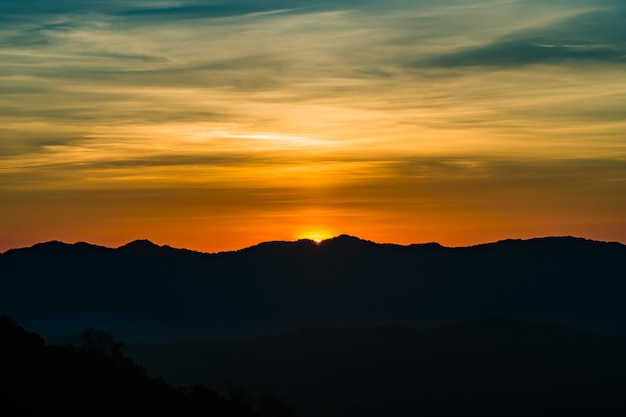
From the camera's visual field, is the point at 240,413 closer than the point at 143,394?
No

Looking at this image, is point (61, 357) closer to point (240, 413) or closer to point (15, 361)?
point (15, 361)

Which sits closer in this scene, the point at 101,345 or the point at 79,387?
the point at 79,387

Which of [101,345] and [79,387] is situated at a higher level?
[101,345]

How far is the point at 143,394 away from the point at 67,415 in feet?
53.2

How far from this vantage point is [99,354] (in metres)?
112

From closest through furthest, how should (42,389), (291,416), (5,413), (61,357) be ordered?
(5,413)
(42,389)
(61,357)
(291,416)

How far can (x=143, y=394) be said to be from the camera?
97562mm

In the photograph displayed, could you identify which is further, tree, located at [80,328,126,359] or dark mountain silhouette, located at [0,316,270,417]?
tree, located at [80,328,126,359]

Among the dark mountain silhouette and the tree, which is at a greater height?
the tree

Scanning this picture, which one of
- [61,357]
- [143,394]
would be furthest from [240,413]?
[61,357]

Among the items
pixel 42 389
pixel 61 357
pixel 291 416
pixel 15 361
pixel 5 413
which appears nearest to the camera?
pixel 5 413

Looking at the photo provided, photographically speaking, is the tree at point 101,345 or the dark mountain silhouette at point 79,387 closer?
the dark mountain silhouette at point 79,387

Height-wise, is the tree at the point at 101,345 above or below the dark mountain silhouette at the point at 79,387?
above

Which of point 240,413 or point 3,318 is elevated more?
point 3,318
